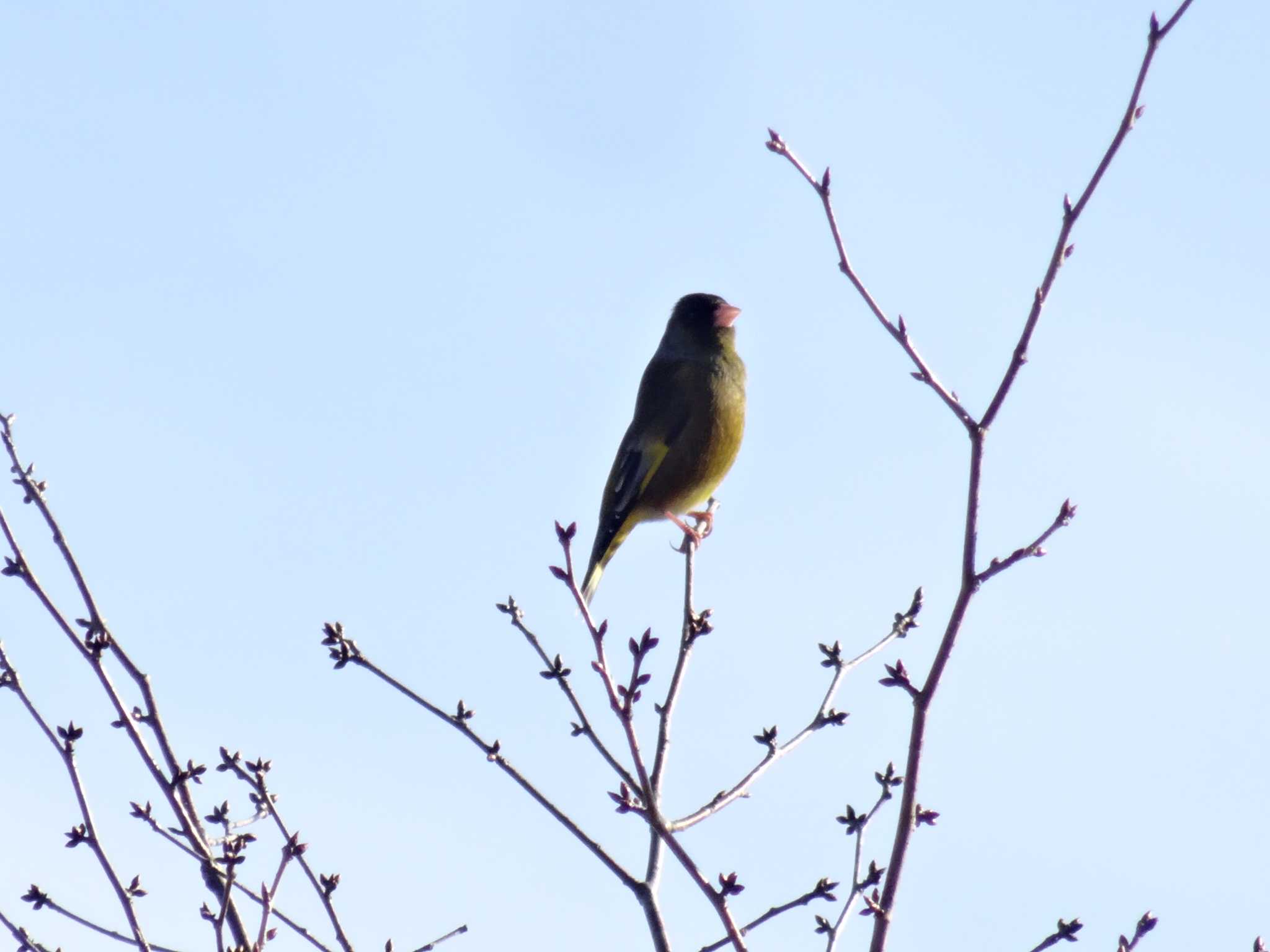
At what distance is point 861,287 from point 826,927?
6.44ft

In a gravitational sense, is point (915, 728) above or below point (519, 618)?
below

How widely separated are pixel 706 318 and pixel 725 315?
130mm

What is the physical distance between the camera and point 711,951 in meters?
3.62

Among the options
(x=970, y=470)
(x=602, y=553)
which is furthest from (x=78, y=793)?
(x=602, y=553)

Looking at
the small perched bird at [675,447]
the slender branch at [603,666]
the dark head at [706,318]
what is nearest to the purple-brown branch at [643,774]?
A: the slender branch at [603,666]

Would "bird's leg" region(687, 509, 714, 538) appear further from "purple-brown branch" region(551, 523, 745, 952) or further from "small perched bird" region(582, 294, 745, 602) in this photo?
"purple-brown branch" region(551, 523, 745, 952)

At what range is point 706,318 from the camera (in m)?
10.3

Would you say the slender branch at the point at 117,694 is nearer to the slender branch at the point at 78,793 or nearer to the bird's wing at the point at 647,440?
the slender branch at the point at 78,793

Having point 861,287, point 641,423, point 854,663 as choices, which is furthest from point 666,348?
point 861,287

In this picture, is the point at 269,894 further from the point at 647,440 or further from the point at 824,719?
the point at 647,440

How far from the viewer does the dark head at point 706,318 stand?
33.5 ft

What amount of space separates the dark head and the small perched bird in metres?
0.21

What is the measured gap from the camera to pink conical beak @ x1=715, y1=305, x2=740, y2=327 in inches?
403

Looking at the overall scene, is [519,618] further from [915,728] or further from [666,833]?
[915,728]
